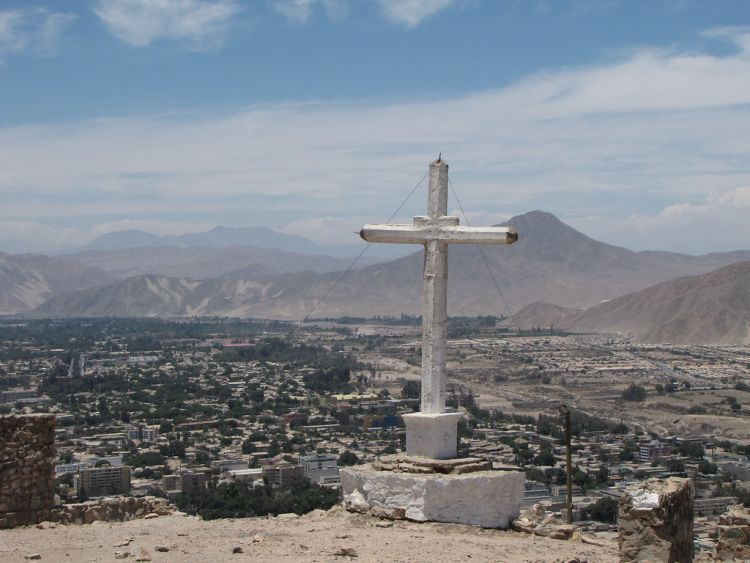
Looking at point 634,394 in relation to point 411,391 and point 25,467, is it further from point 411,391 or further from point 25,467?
point 25,467

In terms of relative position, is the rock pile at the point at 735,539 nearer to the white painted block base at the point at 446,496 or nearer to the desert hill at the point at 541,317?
the white painted block base at the point at 446,496

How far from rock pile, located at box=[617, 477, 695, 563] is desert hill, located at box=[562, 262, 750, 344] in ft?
371

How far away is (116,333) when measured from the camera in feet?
474

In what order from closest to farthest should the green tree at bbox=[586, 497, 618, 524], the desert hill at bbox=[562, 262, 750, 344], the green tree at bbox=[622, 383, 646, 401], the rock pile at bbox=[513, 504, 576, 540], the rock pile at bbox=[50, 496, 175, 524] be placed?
the rock pile at bbox=[513, 504, 576, 540] < the rock pile at bbox=[50, 496, 175, 524] < the green tree at bbox=[586, 497, 618, 524] < the green tree at bbox=[622, 383, 646, 401] < the desert hill at bbox=[562, 262, 750, 344]

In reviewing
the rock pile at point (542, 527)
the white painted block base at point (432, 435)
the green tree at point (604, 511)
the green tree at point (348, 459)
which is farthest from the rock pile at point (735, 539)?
the green tree at point (348, 459)

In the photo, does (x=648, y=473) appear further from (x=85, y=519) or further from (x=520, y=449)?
(x=85, y=519)

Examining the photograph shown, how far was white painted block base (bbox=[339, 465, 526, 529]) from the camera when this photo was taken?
9836 millimetres

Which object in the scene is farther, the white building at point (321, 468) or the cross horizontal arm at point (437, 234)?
the white building at point (321, 468)

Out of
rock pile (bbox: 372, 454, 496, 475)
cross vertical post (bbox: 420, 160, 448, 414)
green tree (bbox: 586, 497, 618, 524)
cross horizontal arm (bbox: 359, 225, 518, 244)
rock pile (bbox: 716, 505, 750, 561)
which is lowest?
green tree (bbox: 586, 497, 618, 524)

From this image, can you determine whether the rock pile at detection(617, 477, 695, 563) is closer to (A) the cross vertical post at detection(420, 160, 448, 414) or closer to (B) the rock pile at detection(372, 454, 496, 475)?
(B) the rock pile at detection(372, 454, 496, 475)

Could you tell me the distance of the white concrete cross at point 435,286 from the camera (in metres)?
10.5

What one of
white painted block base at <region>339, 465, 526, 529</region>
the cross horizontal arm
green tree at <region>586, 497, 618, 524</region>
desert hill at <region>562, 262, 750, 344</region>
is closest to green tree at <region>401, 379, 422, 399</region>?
green tree at <region>586, 497, 618, 524</region>

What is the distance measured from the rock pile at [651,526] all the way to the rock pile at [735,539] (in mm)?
431

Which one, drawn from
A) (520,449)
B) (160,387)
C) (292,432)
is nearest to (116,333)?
(160,387)
